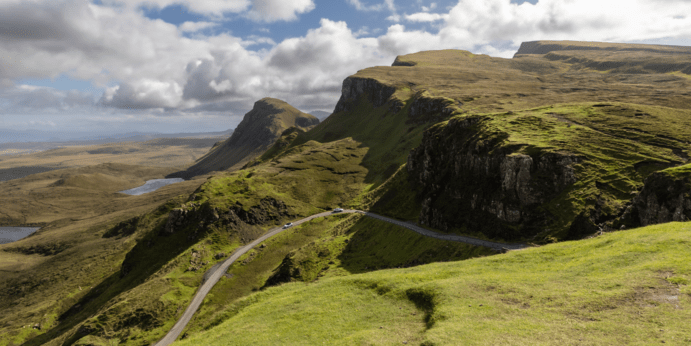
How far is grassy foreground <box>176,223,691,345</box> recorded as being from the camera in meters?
22.7

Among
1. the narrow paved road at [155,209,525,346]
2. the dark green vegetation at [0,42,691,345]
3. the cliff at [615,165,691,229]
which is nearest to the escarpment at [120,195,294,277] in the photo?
the dark green vegetation at [0,42,691,345]

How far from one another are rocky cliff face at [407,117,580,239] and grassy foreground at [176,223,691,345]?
100 feet

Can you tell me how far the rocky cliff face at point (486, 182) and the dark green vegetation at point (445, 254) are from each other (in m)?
0.47

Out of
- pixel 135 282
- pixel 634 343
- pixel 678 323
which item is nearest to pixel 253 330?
pixel 634 343

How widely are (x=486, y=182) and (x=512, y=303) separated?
213ft

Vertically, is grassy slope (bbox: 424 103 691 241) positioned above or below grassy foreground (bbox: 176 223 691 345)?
above

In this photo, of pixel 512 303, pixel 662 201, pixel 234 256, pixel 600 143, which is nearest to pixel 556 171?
pixel 600 143

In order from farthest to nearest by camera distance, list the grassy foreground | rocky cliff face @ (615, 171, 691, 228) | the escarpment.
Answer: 1. the escarpment
2. rocky cliff face @ (615, 171, 691, 228)
3. the grassy foreground

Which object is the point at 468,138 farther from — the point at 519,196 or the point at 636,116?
the point at 636,116

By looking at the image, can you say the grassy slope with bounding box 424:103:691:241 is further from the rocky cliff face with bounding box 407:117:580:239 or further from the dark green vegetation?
the rocky cliff face with bounding box 407:117:580:239

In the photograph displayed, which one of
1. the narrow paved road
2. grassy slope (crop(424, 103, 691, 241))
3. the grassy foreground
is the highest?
grassy slope (crop(424, 103, 691, 241))

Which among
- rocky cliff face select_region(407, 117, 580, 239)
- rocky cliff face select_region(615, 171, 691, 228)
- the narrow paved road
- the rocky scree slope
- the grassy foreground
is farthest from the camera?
the narrow paved road

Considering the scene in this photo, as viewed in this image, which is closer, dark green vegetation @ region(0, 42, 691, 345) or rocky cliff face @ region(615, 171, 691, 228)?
dark green vegetation @ region(0, 42, 691, 345)

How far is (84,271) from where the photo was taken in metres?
164
